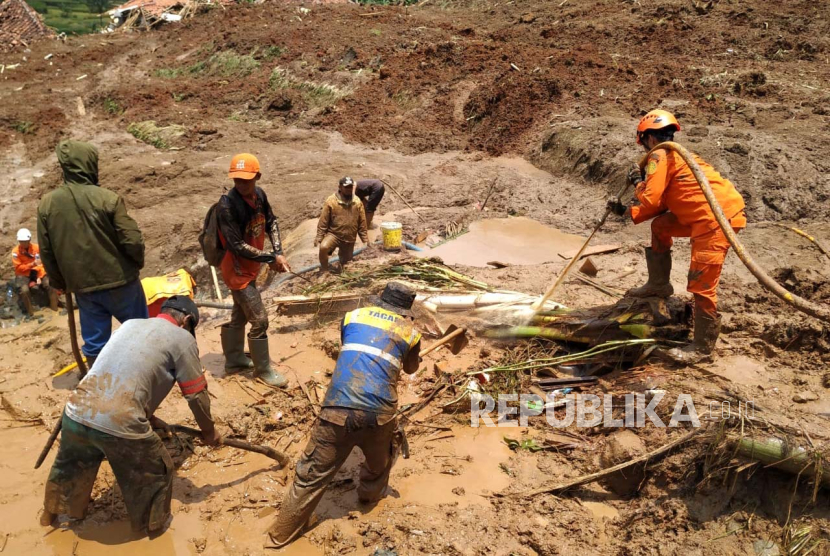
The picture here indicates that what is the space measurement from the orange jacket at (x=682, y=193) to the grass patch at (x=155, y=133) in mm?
11775

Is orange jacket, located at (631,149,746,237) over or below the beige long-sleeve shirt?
over

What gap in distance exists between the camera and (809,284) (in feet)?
18.7

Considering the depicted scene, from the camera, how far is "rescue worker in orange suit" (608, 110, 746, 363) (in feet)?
14.3

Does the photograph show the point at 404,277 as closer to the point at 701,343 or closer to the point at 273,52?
the point at 701,343

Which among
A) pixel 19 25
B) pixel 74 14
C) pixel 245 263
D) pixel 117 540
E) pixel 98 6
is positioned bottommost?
pixel 117 540

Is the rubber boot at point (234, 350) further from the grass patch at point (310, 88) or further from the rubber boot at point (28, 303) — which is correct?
the grass patch at point (310, 88)

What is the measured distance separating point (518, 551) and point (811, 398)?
244 cm

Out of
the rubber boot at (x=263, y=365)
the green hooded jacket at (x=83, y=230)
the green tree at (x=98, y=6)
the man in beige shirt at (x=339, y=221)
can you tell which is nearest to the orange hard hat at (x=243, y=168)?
the green hooded jacket at (x=83, y=230)

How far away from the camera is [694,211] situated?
441 centimetres

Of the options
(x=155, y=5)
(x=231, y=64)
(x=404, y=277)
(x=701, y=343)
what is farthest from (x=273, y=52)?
(x=701, y=343)

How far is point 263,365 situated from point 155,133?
1088cm

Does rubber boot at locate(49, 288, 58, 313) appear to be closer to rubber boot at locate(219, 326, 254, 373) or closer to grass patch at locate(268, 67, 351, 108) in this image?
rubber boot at locate(219, 326, 254, 373)

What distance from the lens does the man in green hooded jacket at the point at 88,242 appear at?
4164mm

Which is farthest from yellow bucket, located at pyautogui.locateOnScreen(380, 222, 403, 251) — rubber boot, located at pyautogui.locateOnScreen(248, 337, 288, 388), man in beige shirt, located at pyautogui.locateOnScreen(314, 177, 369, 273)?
rubber boot, located at pyautogui.locateOnScreen(248, 337, 288, 388)
